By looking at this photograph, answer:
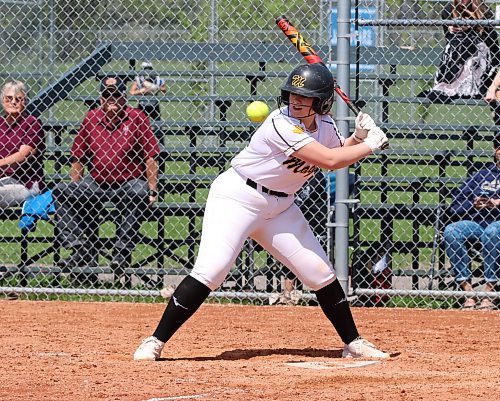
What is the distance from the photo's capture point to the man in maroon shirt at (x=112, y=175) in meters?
8.40

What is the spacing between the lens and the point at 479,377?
189 inches

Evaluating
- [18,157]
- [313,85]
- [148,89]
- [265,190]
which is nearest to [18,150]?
[18,157]

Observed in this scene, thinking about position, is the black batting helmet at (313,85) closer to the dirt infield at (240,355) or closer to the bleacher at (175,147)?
the dirt infield at (240,355)

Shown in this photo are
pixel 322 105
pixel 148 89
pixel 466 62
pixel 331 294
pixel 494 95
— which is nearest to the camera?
pixel 322 105

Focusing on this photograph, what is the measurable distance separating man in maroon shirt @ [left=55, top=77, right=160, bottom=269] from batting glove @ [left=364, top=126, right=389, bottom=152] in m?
3.52

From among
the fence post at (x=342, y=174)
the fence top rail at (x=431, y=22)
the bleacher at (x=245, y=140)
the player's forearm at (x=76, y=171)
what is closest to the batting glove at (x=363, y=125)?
the fence post at (x=342, y=174)

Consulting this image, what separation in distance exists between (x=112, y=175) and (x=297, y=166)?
359 centimetres

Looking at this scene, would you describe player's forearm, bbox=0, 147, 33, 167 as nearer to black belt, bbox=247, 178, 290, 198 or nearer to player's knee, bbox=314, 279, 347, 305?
black belt, bbox=247, 178, 290, 198

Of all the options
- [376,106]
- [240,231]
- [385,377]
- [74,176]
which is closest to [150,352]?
[240,231]

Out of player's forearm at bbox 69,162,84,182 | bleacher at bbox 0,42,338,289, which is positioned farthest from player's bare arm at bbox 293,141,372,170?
player's forearm at bbox 69,162,84,182

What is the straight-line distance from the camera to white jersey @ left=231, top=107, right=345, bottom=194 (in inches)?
197

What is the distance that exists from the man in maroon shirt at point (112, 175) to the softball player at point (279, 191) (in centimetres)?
319

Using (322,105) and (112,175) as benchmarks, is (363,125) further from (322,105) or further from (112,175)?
(112,175)

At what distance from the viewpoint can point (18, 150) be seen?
8.54 m
